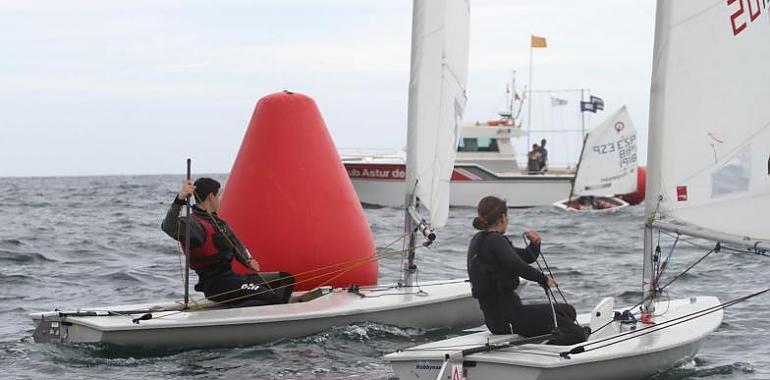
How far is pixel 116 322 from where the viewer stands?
24.6 ft

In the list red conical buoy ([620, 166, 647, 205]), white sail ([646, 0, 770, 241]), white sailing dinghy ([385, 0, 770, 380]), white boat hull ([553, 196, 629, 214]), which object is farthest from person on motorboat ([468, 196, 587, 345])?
red conical buoy ([620, 166, 647, 205])

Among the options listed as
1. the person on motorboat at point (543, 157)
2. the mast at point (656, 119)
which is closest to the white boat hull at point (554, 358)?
the mast at point (656, 119)

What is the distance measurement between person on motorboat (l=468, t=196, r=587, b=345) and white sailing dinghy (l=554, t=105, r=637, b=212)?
2116 cm

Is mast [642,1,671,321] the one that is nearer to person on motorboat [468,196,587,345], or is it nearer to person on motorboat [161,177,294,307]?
person on motorboat [468,196,587,345]

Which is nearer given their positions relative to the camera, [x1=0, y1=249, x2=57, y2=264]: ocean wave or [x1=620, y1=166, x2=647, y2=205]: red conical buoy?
[x1=0, y1=249, x2=57, y2=264]: ocean wave

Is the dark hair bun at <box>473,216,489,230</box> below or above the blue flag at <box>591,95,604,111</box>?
below

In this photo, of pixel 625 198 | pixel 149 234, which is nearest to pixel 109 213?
pixel 149 234

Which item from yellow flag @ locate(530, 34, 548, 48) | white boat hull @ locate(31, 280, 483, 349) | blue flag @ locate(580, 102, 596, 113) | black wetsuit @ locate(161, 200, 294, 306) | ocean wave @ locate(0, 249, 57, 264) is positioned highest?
yellow flag @ locate(530, 34, 548, 48)

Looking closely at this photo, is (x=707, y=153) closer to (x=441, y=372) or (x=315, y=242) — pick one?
(x=441, y=372)

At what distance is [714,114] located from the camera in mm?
6727

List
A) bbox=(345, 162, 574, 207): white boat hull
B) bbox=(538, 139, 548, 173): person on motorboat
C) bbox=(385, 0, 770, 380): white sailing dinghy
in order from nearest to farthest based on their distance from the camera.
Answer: bbox=(385, 0, 770, 380): white sailing dinghy < bbox=(345, 162, 574, 207): white boat hull < bbox=(538, 139, 548, 173): person on motorboat

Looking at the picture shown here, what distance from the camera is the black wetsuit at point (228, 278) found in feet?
Result: 25.9

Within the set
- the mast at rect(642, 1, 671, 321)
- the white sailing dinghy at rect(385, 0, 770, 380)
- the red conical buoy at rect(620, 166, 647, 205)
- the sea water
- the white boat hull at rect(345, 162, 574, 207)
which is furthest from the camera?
the red conical buoy at rect(620, 166, 647, 205)

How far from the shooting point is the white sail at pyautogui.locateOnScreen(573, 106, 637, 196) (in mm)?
27922
